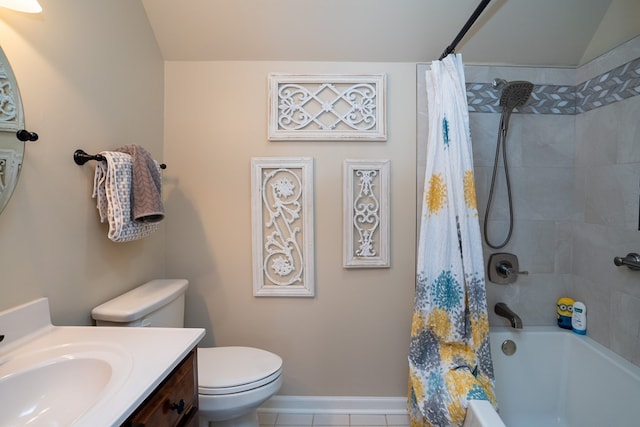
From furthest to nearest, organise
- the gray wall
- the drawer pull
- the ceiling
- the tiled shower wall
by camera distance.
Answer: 1. the tiled shower wall
2. the ceiling
3. the gray wall
4. the drawer pull

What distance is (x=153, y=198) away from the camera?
47.8 inches

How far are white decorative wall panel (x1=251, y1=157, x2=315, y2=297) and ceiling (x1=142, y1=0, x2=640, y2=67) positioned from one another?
2.13 ft

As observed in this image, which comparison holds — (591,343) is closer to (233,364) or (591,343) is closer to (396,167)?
(396,167)

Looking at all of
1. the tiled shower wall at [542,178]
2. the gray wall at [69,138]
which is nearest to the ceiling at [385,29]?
the tiled shower wall at [542,178]

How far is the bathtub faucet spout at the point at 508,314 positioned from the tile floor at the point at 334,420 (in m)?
0.81

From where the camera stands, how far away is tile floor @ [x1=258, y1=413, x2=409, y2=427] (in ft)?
5.35

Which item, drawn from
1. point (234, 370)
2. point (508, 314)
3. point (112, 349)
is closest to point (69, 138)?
point (112, 349)

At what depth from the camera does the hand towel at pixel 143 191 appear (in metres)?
1.20

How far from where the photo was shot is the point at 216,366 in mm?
1305

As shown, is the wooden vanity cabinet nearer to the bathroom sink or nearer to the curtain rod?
the bathroom sink

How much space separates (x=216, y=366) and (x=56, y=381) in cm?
62

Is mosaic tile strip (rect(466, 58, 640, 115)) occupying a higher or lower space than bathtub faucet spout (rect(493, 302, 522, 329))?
higher

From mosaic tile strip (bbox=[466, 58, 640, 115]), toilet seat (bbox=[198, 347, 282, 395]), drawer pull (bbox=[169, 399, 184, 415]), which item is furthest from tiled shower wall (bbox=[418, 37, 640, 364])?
drawer pull (bbox=[169, 399, 184, 415])

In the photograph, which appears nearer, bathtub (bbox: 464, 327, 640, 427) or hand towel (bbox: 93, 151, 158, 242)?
hand towel (bbox: 93, 151, 158, 242)
